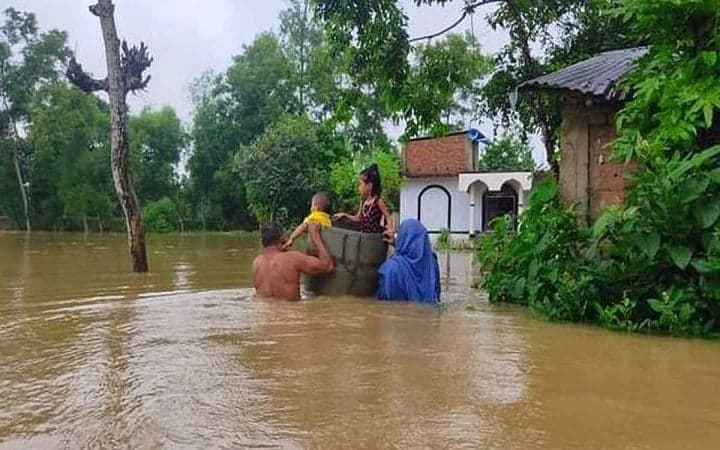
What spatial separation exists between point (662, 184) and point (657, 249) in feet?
1.71

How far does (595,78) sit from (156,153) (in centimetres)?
4230

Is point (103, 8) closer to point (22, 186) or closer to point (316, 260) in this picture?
point (316, 260)

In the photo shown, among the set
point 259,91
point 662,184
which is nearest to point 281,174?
point 259,91

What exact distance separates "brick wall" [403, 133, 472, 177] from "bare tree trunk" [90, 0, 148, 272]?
18.6 m

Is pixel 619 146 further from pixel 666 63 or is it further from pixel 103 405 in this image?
pixel 103 405

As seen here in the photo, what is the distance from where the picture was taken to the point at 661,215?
19.9 feet

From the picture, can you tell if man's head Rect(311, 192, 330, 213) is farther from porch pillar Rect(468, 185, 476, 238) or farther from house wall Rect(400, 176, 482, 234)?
house wall Rect(400, 176, 482, 234)

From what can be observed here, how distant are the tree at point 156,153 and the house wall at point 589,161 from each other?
40546 mm

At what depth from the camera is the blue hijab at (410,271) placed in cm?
834

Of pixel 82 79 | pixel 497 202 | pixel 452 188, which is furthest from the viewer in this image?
pixel 452 188

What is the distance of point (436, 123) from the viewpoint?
43.3 ft

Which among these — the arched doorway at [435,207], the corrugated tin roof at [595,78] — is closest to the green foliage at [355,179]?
the arched doorway at [435,207]

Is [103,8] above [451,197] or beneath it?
above

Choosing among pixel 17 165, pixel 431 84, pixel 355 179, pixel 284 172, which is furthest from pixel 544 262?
pixel 17 165
